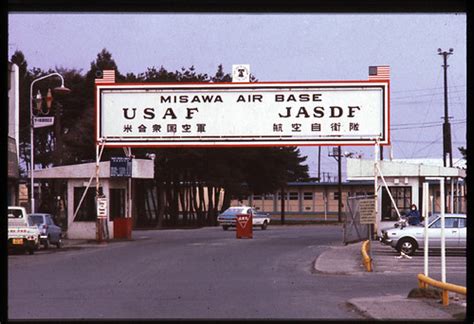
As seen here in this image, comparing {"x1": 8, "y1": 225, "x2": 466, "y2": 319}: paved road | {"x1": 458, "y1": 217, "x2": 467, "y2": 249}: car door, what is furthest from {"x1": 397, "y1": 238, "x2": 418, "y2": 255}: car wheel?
{"x1": 8, "y1": 225, "x2": 466, "y2": 319}: paved road

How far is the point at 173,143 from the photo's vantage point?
32.4m

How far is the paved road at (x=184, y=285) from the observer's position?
15.6 m

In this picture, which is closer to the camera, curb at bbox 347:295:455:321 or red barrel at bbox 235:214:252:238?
curb at bbox 347:295:455:321

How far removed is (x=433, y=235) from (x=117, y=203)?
18701 millimetres

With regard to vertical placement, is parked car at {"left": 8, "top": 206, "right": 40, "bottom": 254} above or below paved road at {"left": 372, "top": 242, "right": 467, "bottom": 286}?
above

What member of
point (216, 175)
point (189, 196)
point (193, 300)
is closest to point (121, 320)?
point (193, 300)

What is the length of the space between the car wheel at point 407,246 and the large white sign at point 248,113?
346cm

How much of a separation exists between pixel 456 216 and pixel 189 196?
44.2 m

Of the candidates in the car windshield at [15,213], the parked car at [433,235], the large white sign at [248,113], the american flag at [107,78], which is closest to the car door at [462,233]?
the parked car at [433,235]

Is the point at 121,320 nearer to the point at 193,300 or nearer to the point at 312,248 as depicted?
the point at 193,300

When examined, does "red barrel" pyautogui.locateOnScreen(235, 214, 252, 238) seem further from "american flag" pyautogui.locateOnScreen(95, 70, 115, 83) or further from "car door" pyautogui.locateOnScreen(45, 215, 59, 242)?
"american flag" pyautogui.locateOnScreen(95, 70, 115, 83)

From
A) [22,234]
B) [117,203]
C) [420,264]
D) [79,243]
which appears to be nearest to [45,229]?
[22,234]

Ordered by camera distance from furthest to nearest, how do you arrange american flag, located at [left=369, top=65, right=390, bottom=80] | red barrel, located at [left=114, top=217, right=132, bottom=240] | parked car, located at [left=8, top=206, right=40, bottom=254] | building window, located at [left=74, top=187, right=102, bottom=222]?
red barrel, located at [left=114, top=217, right=132, bottom=240]
building window, located at [left=74, top=187, right=102, bottom=222]
american flag, located at [left=369, top=65, right=390, bottom=80]
parked car, located at [left=8, top=206, right=40, bottom=254]

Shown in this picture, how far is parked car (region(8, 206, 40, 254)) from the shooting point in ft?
101
